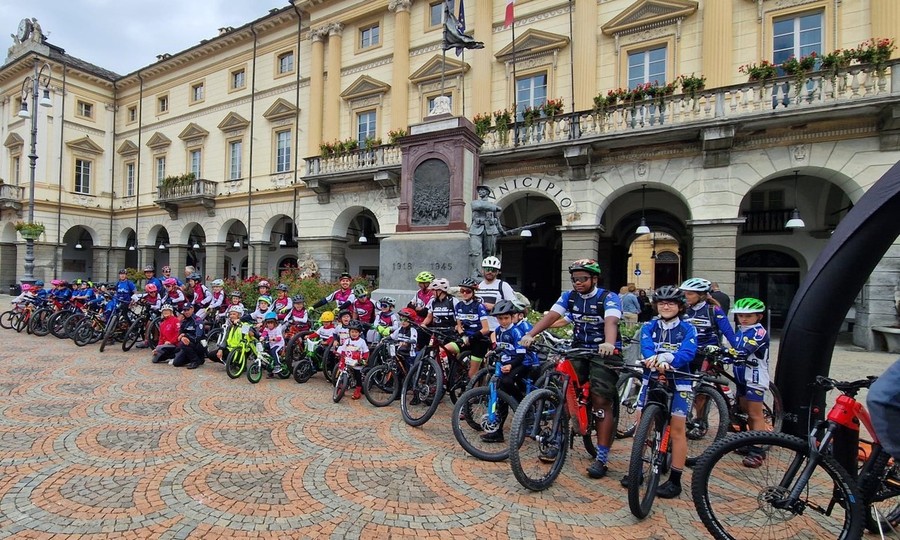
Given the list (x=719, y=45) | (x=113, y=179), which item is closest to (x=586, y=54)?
(x=719, y=45)

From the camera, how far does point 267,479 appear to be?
3846 mm

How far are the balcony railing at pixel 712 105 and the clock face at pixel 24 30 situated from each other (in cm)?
3503

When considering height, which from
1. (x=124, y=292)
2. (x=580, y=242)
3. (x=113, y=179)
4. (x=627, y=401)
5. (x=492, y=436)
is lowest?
(x=492, y=436)

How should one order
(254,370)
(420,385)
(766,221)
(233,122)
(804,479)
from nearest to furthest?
1. (804,479)
2. (420,385)
3. (254,370)
4. (766,221)
5. (233,122)

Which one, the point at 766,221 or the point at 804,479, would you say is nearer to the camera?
the point at 804,479

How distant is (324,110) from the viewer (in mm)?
22141

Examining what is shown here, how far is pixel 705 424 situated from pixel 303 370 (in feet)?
18.8

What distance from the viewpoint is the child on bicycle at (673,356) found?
3.62 metres

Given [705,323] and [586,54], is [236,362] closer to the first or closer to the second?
[705,323]

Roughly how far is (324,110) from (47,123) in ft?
66.5

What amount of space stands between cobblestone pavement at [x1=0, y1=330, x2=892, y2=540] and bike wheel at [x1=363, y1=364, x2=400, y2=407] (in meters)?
0.22

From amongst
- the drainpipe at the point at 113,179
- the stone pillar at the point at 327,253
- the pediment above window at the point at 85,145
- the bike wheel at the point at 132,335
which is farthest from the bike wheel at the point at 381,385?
the pediment above window at the point at 85,145

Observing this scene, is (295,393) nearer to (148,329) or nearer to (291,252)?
(148,329)

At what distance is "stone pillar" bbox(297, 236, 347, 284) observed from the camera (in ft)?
68.9
